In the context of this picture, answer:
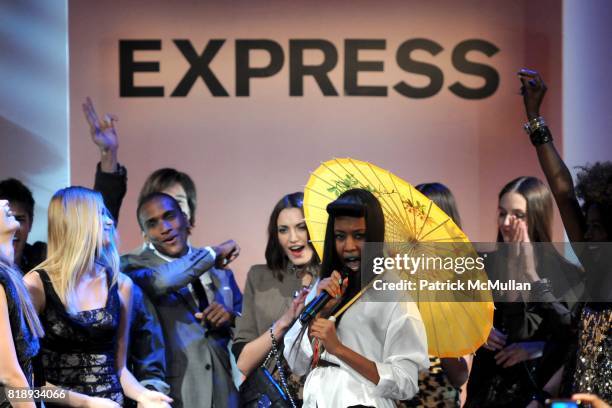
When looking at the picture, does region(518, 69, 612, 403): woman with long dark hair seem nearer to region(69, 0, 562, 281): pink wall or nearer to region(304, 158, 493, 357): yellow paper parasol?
region(304, 158, 493, 357): yellow paper parasol

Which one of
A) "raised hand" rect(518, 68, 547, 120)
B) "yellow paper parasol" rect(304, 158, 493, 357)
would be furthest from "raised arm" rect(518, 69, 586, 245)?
"yellow paper parasol" rect(304, 158, 493, 357)

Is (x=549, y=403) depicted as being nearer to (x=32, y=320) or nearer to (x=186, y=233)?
(x=32, y=320)

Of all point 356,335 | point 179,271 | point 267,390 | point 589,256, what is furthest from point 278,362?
point 589,256

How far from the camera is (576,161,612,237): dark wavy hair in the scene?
413cm

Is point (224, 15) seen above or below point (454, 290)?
above

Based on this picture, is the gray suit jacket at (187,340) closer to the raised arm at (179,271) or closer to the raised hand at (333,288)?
the raised arm at (179,271)

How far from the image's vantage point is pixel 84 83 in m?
7.03

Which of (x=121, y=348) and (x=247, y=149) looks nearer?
(x=121, y=348)

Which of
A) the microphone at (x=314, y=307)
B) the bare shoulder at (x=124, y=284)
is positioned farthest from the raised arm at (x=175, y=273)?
the microphone at (x=314, y=307)

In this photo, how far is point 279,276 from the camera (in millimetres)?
5426

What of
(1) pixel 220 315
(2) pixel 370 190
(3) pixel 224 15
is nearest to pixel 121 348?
(1) pixel 220 315

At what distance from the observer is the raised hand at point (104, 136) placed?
612 centimetres

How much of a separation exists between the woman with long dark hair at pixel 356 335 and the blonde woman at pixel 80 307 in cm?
94

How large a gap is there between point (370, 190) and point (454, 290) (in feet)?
1.97
